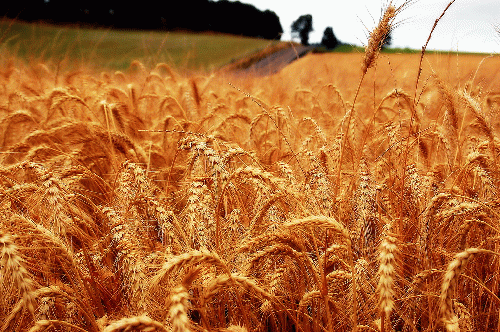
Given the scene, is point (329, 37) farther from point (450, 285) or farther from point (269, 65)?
point (450, 285)

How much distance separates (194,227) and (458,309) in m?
0.88

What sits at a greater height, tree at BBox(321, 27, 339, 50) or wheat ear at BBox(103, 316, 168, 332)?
tree at BBox(321, 27, 339, 50)

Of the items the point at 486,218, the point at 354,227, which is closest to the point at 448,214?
the point at 486,218

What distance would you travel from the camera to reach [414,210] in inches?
60.9

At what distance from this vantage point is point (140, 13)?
115 feet

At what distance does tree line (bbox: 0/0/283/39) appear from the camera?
26.0m

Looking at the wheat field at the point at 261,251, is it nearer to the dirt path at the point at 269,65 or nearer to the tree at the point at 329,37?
the dirt path at the point at 269,65

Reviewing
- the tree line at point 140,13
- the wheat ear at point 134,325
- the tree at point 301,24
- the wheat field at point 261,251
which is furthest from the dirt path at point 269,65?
the wheat ear at point 134,325

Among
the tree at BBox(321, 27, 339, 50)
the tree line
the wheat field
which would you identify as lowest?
the wheat field

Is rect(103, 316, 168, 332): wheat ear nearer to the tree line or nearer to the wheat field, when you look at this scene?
the wheat field

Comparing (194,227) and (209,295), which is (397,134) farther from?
(209,295)

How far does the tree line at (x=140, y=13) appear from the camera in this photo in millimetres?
26000

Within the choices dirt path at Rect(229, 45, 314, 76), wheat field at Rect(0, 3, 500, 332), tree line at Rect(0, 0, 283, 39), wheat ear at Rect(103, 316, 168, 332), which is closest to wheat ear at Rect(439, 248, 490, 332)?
wheat field at Rect(0, 3, 500, 332)

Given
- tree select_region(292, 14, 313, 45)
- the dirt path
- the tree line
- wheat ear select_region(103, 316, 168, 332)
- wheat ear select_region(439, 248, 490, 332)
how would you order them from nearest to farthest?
wheat ear select_region(103, 316, 168, 332)
wheat ear select_region(439, 248, 490, 332)
tree select_region(292, 14, 313, 45)
the dirt path
the tree line
